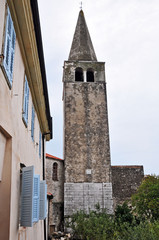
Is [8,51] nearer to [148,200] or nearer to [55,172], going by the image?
[148,200]

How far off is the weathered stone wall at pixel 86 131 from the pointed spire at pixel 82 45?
2819mm

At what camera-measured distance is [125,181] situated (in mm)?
24219

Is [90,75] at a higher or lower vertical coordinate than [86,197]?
higher

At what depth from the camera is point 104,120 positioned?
2398cm

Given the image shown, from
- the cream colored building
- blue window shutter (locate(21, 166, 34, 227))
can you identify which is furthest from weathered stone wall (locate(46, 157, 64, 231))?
blue window shutter (locate(21, 166, 34, 227))

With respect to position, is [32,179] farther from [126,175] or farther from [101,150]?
[126,175]

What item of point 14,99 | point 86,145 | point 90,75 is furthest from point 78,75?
point 14,99

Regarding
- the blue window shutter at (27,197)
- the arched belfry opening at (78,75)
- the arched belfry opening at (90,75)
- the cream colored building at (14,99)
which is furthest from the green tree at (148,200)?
the blue window shutter at (27,197)

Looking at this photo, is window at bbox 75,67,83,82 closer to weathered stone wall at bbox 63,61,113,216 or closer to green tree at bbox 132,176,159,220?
weathered stone wall at bbox 63,61,113,216

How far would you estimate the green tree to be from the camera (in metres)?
18.9

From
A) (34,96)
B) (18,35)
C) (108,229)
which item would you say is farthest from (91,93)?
(18,35)

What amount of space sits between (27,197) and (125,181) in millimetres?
20360

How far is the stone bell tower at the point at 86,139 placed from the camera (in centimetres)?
2180

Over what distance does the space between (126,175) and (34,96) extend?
1832 centimetres
